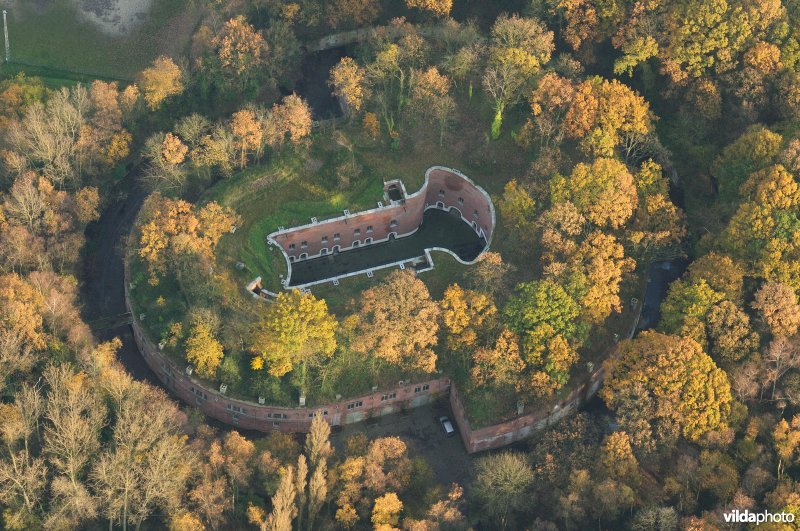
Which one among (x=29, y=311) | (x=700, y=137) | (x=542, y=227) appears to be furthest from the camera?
(x=700, y=137)

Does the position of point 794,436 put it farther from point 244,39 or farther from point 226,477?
point 244,39

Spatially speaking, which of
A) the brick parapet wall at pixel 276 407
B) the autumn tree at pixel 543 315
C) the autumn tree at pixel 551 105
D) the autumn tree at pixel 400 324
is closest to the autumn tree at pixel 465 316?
the autumn tree at pixel 400 324

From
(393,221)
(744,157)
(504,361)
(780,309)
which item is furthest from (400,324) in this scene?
(744,157)

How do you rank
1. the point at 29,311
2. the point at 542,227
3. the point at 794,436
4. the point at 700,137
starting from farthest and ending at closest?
the point at 700,137 < the point at 542,227 < the point at 29,311 < the point at 794,436

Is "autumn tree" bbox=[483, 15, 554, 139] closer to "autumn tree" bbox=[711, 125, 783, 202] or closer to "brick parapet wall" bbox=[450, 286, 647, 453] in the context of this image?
"autumn tree" bbox=[711, 125, 783, 202]

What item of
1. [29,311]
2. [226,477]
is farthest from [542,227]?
[29,311]

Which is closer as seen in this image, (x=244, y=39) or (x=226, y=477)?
(x=226, y=477)

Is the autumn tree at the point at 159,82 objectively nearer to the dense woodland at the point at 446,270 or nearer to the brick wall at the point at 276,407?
the dense woodland at the point at 446,270
